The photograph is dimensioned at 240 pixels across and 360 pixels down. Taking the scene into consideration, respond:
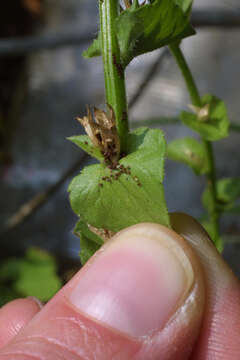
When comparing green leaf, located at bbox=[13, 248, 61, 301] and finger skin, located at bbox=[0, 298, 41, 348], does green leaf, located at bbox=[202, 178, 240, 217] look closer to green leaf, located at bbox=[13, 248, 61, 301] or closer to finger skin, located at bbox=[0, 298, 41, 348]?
finger skin, located at bbox=[0, 298, 41, 348]

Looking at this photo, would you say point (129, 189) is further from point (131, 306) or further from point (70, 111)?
point (70, 111)

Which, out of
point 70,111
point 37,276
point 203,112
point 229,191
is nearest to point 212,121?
point 203,112

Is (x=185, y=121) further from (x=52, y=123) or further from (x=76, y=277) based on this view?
(x=52, y=123)

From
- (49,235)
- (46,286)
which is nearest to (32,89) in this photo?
(49,235)

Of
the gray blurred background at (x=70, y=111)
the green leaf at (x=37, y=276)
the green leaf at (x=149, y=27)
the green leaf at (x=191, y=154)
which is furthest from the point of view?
the gray blurred background at (x=70, y=111)

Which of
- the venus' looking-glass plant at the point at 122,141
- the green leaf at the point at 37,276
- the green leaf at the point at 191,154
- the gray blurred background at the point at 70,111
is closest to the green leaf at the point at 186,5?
the venus' looking-glass plant at the point at 122,141

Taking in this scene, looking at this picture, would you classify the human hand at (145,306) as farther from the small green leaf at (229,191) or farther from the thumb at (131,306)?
the small green leaf at (229,191)
